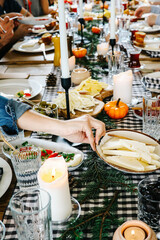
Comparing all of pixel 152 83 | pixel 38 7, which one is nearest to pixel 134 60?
pixel 152 83

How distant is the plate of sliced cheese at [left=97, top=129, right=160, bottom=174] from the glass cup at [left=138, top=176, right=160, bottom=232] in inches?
4.9

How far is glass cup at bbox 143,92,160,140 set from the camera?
3.61 ft

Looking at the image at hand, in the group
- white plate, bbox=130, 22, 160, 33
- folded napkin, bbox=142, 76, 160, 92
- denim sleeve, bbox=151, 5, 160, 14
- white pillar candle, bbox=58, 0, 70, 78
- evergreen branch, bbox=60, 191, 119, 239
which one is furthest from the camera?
denim sleeve, bbox=151, 5, 160, 14

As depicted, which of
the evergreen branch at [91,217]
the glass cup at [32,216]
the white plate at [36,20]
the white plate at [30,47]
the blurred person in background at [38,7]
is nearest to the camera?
the glass cup at [32,216]

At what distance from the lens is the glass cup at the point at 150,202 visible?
0.69 metres

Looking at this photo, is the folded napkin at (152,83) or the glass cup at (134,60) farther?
the glass cup at (134,60)

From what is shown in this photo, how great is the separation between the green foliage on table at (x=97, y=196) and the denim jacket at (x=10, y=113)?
12.2 inches

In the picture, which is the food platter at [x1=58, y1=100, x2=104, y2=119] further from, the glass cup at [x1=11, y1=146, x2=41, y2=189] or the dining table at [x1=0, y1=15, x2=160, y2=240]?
the glass cup at [x1=11, y1=146, x2=41, y2=189]

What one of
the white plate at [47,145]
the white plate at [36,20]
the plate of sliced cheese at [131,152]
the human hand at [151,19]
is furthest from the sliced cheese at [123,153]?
Answer: the human hand at [151,19]

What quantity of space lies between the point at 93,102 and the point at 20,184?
21.4 inches

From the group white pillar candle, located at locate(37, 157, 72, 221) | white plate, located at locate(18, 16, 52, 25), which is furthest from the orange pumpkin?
white pillar candle, located at locate(37, 157, 72, 221)

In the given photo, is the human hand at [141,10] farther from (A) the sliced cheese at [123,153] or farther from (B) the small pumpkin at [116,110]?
(A) the sliced cheese at [123,153]

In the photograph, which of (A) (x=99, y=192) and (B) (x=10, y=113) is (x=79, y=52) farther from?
(A) (x=99, y=192)

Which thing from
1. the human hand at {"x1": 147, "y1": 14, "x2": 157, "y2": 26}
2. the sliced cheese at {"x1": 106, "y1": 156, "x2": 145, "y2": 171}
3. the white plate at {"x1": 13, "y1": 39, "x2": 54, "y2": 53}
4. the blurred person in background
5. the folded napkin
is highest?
the blurred person in background
